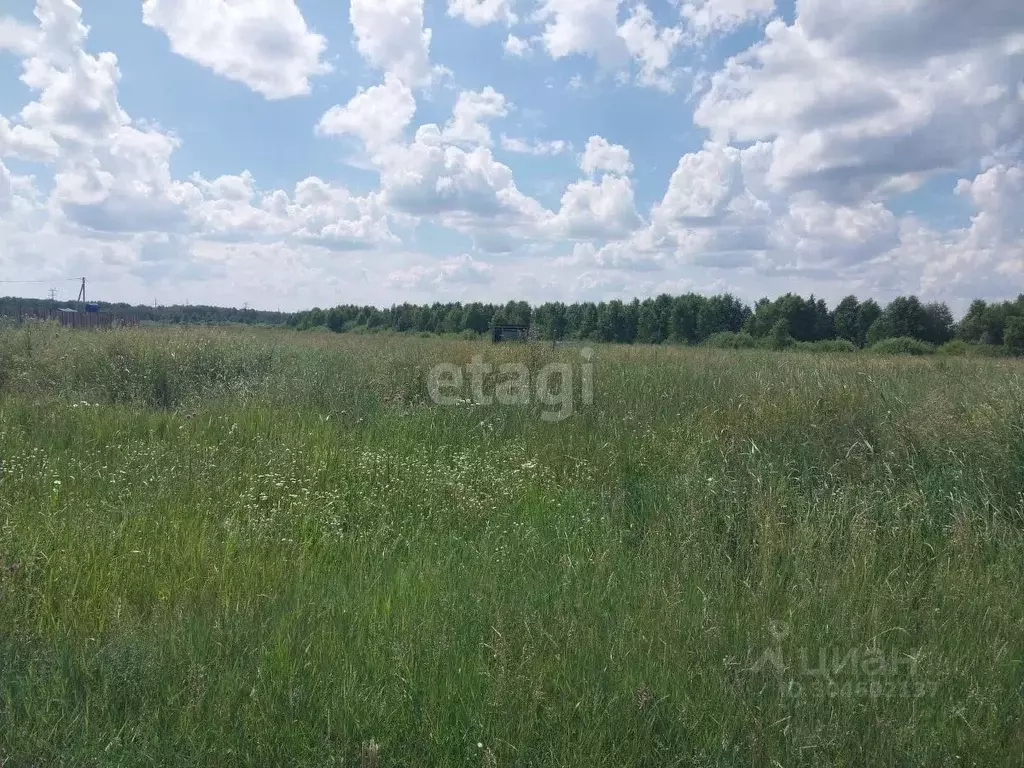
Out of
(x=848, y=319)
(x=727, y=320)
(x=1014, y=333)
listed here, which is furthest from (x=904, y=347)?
(x=727, y=320)

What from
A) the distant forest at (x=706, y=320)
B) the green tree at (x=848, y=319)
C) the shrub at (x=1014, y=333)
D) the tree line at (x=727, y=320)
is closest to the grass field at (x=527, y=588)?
the distant forest at (x=706, y=320)

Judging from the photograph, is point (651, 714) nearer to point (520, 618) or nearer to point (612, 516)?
point (520, 618)

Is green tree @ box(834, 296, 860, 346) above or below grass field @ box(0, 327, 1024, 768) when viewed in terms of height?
above

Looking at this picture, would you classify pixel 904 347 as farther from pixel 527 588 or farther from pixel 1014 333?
pixel 527 588

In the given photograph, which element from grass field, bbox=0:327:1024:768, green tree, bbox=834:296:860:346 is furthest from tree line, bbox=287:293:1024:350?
grass field, bbox=0:327:1024:768

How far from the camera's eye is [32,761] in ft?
7.60

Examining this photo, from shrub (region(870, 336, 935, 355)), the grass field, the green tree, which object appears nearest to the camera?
the grass field

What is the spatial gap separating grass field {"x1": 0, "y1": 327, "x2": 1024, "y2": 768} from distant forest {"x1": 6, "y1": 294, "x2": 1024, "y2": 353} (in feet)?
21.9

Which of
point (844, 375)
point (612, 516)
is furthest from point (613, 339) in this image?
point (612, 516)

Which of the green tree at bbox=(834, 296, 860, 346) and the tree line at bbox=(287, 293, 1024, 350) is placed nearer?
the tree line at bbox=(287, 293, 1024, 350)

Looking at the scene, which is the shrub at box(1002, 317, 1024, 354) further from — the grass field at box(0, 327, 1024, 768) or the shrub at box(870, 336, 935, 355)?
the grass field at box(0, 327, 1024, 768)

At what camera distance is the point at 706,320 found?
197 feet

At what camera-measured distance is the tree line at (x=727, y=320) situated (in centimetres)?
3931

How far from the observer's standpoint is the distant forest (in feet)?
124
